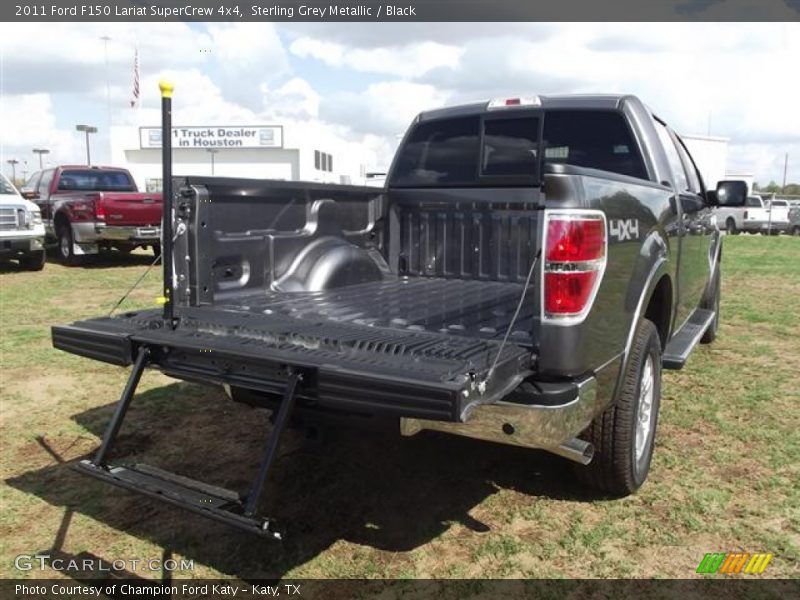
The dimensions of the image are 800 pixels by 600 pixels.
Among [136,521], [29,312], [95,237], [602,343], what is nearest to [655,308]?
[602,343]

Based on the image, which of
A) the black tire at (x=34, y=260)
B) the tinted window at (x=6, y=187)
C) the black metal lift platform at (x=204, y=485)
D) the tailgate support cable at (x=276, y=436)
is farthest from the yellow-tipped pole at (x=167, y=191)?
the tinted window at (x=6, y=187)

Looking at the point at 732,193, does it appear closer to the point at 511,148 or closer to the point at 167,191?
the point at 511,148

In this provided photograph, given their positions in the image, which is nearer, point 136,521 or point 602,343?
point 602,343

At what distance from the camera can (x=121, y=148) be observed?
2143 inches

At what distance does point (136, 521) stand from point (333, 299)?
4.85 ft

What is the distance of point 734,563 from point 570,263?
1523 mm

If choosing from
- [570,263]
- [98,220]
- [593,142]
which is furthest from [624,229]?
[98,220]

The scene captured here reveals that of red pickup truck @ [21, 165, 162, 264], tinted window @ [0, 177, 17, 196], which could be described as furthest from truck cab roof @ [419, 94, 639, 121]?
tinted window @ [0, 177, 17, 196]

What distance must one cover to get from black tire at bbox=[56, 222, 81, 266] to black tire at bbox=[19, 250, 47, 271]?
0.57 m

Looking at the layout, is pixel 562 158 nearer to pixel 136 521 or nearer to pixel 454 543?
pixel 454 543

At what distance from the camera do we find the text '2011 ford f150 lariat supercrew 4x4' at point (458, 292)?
2.55 metres

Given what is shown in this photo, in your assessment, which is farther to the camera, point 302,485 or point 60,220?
point 60,220

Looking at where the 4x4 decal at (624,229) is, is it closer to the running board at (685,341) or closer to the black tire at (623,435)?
the black tire at (623,435)

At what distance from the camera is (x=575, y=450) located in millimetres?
2787
